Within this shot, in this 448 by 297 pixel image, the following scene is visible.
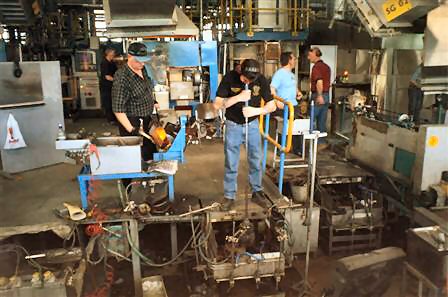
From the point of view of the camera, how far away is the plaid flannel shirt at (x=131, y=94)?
347cm

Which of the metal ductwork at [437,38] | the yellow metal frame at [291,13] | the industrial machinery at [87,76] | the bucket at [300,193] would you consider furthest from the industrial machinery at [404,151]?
the industrial machinery at [87,76]

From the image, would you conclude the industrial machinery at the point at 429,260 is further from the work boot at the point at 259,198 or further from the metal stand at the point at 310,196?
the work boot at the point at 259,198

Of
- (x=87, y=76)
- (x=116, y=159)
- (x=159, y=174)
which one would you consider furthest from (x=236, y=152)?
(x=87, y=76)

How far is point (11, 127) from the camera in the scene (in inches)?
180

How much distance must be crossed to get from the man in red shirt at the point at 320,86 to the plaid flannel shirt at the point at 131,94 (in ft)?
→ 8.95

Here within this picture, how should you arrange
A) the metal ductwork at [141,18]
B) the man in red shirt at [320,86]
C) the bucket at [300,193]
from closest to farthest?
the metal ductwork at [141,18], the bucket at [300,193], the man in red shirt at [320,86]

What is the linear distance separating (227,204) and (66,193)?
5.51ft

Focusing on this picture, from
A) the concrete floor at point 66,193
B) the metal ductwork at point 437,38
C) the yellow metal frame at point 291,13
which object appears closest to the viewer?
the concrete floor at point 66,193

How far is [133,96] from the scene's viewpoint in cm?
360

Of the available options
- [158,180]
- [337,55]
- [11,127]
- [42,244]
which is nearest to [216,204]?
[158,180]

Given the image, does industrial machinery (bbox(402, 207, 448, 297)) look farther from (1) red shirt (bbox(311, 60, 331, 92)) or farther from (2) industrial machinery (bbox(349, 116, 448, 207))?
(1) red shirt (bbox(311, 60, 331, 92))

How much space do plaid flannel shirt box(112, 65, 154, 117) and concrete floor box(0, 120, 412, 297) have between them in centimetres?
85

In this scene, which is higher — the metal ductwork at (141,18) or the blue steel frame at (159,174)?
the metal ductwork at (141,18)

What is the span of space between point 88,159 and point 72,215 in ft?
1.60
